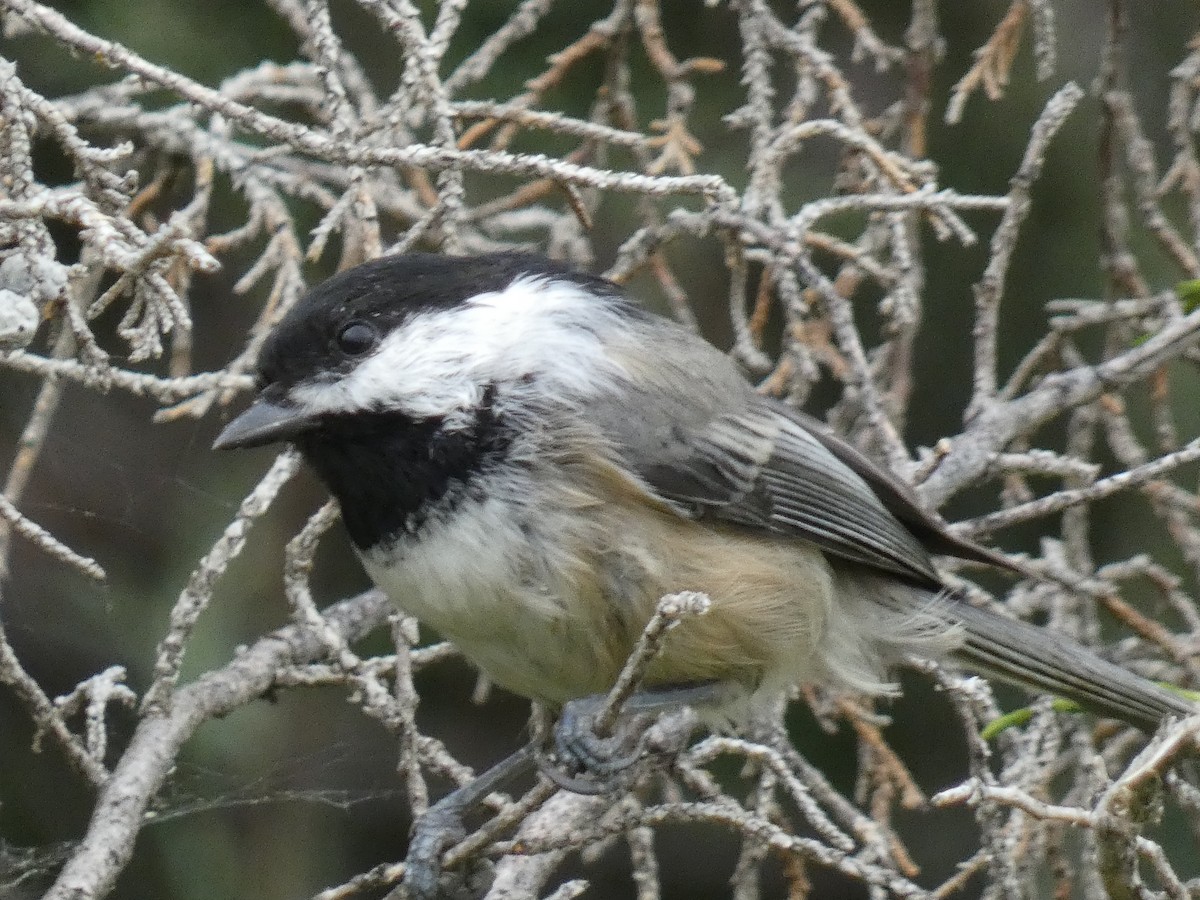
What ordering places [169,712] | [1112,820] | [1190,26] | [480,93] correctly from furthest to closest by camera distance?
1. [1190,26]
2. [480,93]
3. [169,712]
4. [1112,820]

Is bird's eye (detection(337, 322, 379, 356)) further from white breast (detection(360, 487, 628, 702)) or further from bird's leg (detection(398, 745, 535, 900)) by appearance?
bird's leg (detection(398, 745, 535, 900))

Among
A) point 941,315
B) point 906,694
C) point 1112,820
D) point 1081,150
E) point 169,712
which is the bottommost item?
point 906,694

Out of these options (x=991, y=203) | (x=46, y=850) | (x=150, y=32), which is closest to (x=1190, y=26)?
(x=991, y=203)

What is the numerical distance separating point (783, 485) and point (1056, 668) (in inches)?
24.4

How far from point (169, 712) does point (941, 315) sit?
103 inches

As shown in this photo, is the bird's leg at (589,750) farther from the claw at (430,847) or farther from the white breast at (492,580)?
the claw at (430,847)

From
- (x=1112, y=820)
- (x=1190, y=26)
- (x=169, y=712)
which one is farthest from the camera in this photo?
(x=1190, y=26)

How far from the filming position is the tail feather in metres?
2.71

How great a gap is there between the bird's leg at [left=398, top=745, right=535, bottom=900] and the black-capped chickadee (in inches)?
5.9

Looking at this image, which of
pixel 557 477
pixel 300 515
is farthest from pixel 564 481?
pixel 300 515

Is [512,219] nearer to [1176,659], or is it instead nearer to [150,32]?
[150,32]

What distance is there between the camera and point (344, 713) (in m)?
3.96

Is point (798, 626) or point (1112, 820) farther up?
point (798, 626)

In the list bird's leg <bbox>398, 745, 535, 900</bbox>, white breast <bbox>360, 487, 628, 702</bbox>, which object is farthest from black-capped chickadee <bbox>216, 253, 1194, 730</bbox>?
bird's leg <bbox>398, 745, 535, 900</bbox>
